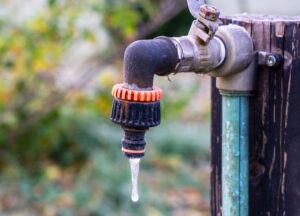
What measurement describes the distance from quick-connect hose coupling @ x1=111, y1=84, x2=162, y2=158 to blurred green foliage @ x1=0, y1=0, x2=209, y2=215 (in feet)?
9.07

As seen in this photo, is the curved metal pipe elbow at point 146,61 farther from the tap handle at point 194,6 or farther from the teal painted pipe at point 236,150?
the teal painted pipe at point 236,150

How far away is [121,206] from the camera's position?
17.2ft

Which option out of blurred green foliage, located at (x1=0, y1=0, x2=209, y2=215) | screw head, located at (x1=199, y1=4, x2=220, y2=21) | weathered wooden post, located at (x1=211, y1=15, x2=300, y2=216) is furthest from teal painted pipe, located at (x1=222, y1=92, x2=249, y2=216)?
blurred green foliage, located at (x1=0, y1=0, x2=209, y2=215)

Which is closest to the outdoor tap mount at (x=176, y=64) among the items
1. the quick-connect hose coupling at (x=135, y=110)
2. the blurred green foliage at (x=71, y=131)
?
the quick-connect hose coupling at (x=135, y=110)

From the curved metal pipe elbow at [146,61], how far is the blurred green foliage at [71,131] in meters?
2.71

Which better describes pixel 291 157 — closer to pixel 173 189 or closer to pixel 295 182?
pixel 295 182

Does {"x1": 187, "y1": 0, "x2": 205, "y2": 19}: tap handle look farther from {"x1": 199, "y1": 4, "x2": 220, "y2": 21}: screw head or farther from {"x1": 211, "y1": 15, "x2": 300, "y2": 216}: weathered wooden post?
{"x1": 211, "y1": 15, "x2": 300, "y2": 216}: weathered wooden post

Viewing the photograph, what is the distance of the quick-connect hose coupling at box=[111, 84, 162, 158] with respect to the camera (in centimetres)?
186

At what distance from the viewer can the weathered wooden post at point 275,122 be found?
202 centimetres

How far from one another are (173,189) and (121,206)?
0.68 m

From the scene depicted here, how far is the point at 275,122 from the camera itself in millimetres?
2057

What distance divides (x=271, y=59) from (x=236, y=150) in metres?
0.26

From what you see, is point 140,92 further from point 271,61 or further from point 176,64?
point 271,61

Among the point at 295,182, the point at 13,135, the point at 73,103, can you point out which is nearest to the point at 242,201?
the point at 295,182
